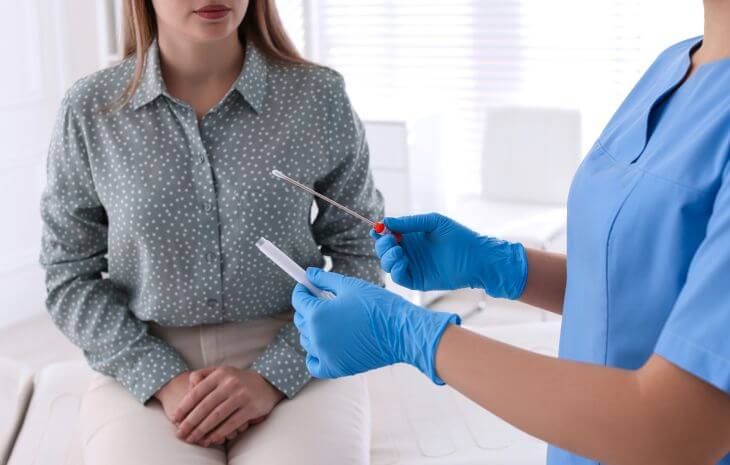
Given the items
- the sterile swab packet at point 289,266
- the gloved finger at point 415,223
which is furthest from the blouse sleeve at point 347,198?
the sterile swab packet at point 289,266

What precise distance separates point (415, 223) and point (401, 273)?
8 centimetres

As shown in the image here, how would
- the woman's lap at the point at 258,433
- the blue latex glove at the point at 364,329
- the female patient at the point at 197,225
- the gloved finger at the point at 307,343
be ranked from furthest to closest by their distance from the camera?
the female patient at the point at 197,225 < the woman's lap at the point at 258,433 < the gloved finger at the point at 307,343 < the blue latex glove at the point at 364,329

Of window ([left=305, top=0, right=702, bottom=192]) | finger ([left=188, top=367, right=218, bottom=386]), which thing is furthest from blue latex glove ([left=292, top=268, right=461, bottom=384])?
window ([left=305, top=0, right=702, bottom=192])

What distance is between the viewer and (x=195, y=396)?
57.0 inches

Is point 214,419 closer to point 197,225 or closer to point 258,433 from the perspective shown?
point 258,433

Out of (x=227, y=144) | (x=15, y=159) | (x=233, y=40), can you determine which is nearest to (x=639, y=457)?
(x=227, y=144)

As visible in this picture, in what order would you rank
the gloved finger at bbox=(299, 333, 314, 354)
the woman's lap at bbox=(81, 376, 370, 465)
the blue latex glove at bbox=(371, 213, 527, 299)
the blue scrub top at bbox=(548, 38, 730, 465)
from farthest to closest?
the woman's lap at bbox=(81, 376, 370, 465), the blue latex glove at bbox=(371, 213, 527, 299), the gloved finger at bbox=(299, 333, 314, 354), the blue scrub top at bbox=(548, 38, 730, 465)

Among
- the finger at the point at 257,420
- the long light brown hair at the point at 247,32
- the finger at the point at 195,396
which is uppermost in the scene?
the long light brown hair at the point at 247,32

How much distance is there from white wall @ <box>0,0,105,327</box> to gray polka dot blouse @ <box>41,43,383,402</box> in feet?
6.00

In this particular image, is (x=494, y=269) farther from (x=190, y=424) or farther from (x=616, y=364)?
(x=190, y=424)

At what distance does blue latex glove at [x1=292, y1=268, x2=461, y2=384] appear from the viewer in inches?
37.1

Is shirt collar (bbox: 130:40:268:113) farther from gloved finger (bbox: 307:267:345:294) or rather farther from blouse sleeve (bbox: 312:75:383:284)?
gloved finger (bbox: 307:267:345:294)

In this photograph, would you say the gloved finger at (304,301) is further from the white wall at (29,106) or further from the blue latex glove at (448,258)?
the white wall at (29,106)

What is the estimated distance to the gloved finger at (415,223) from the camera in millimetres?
1303
